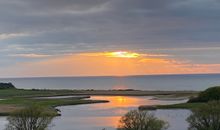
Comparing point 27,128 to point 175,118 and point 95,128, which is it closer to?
point 95,128

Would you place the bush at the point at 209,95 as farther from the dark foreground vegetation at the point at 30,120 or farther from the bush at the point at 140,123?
the dark foreground vegetation at the point at 30,120

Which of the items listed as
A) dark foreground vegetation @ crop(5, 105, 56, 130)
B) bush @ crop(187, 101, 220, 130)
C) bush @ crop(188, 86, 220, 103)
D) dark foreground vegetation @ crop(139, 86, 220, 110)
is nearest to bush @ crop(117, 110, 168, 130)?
bush @ crop(187, 101, 220, 130)

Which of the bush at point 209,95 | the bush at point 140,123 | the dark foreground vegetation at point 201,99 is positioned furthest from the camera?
the bush at point 209,95

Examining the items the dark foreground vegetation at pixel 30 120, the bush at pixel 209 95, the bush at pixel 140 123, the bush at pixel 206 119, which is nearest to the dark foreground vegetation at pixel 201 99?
the bush at pixel 209 95

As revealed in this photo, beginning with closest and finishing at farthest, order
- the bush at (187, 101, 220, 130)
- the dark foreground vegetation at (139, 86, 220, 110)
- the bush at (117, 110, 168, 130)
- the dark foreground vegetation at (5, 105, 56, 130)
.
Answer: the bush at (117, 110, 168, 130)
the dark foreground vegetation at (5, 105, 56, 130)
the bush at (187, 101, 220, 130)
the dark foreground vegetation at (139, 86, 220, 110)

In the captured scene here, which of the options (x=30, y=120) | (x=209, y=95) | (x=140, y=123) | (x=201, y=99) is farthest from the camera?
(x=201, y=99)

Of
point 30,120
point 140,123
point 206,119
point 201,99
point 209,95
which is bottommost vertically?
point 140,123

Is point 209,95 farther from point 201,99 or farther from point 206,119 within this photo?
point 206,119

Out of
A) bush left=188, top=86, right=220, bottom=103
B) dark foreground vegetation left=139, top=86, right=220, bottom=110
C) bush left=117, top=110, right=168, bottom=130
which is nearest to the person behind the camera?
bush left=117, top=110, right=168, bottom=130

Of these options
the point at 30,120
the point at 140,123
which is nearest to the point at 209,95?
the point at 140,123

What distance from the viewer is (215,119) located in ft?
199

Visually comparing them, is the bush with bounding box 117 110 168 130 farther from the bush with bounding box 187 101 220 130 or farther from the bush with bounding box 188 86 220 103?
the bush with bounding box 188 86 220 103

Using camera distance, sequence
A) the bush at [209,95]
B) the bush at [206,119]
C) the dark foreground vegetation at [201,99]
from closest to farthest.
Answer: the bush at [206,119], the dark foreground vegetation at [201,99], the bush at [209,95]

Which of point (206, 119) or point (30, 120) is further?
point (30, 120)
